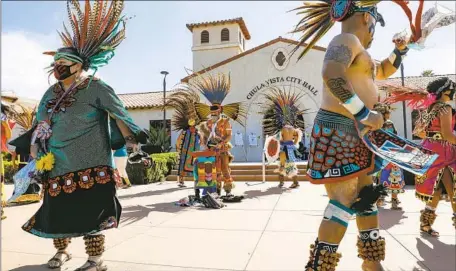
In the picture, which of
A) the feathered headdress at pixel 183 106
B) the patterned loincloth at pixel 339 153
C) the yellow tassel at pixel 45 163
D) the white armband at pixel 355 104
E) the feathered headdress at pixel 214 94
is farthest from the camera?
the feathered headdress at pixel 183 106

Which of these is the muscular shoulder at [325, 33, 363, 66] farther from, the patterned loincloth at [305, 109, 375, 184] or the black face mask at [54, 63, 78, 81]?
the black face mask at [54, 63, 78, 81]

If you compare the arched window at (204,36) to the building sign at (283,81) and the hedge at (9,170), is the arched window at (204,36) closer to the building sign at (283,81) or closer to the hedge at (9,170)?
the building sign at (283,81)

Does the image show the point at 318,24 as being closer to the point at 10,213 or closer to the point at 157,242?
the point at 157,242

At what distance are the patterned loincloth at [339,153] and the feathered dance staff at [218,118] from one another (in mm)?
4023

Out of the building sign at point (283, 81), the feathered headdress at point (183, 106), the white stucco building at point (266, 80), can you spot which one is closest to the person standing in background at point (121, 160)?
the feathered headdress at point (183, 106)

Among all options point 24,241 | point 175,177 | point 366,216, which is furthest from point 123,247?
point 175,177

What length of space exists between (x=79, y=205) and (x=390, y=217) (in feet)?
13.4

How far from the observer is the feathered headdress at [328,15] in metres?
2.22

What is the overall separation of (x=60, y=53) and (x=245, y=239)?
8.40 ft

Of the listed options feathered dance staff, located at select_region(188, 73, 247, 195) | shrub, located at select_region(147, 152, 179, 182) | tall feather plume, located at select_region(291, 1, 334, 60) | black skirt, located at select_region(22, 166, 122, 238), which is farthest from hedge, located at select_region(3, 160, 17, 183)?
tall feather plume, located at select_region(291, 1, 334, 60)

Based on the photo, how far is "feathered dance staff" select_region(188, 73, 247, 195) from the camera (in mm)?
6281

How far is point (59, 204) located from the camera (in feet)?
9.11

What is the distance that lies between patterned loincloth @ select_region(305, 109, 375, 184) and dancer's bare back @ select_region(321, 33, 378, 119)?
0.09m

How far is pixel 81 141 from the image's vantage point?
112 inches
